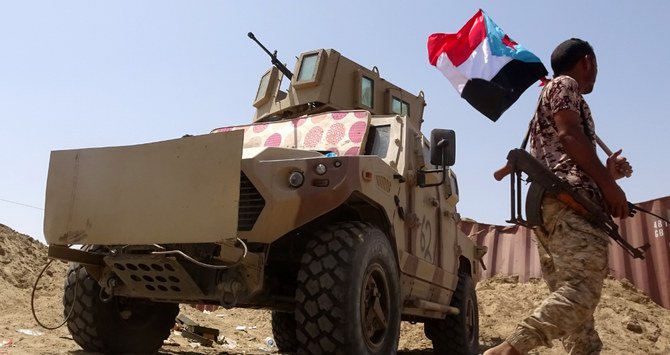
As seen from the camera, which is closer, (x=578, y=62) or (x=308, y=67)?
(x=578, y=62)

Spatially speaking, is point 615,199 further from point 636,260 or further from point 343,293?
point 636,260

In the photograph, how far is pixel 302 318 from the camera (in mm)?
A: 3660

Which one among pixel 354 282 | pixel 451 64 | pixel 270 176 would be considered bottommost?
pixel 354 282

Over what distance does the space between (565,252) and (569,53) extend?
3.20 feet

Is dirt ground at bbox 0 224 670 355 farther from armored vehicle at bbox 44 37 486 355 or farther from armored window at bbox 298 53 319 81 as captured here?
armored window at bbox 298 53 319 81

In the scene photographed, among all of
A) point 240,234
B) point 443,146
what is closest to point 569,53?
point 443,146

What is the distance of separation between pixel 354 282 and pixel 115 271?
4.63 ft

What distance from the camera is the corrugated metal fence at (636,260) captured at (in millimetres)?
8422

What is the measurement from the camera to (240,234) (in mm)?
3729

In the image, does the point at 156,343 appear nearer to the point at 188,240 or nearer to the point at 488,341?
the point at 188,240

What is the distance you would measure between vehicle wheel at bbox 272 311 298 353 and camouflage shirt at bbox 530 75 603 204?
413 cm

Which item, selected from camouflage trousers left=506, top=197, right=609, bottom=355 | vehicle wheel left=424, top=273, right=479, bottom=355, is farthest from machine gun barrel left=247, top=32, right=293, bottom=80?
camouflage trousers left=506, top=197, right=609, bottom=355

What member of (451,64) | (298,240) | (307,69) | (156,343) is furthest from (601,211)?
(307,69)

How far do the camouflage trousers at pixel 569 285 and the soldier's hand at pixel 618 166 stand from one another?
384 mm
